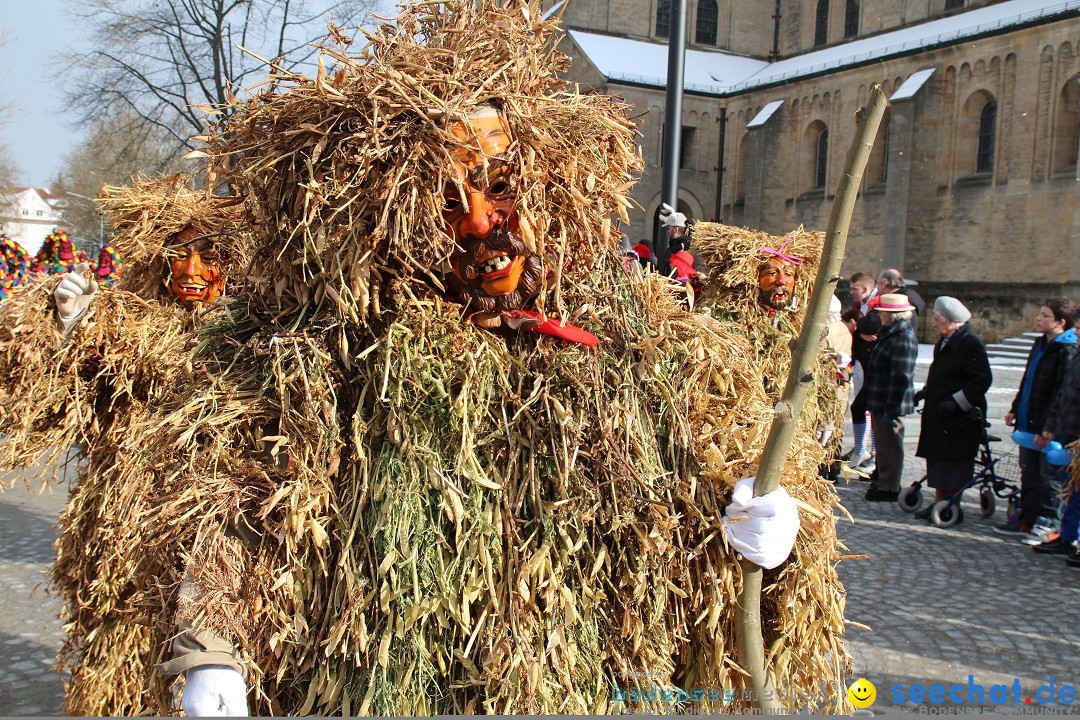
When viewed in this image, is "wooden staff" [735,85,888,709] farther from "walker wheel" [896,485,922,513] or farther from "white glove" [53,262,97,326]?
"walker wheel" [896,485,922,513]

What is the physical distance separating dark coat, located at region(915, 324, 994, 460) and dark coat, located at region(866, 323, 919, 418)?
499 mm

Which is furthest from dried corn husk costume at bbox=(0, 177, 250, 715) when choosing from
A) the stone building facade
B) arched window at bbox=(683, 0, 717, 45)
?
arched window at bbox=(683, 0, 717, 45)

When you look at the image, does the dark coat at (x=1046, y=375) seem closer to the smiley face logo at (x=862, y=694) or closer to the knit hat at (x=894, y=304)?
the knit hat at (x=894, y=304)

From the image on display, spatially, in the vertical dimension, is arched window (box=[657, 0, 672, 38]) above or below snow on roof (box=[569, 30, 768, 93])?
above

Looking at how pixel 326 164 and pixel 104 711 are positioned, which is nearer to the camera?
pixel 326 164

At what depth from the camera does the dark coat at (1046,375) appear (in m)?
7.13

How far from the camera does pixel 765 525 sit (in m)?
2.13

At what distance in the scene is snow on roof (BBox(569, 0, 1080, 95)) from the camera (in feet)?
88.8

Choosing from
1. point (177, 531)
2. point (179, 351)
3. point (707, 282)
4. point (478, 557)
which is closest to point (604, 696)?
point (478, 557)

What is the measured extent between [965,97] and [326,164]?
30.1 m

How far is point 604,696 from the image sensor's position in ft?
7.22

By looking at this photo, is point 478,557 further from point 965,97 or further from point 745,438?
point 965,97

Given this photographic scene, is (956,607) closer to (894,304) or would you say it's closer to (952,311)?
(952,311)

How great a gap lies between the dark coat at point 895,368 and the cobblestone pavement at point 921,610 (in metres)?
1.08
